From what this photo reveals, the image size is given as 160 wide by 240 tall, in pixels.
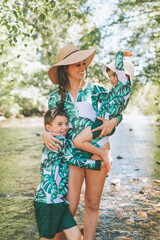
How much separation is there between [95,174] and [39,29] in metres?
2.61

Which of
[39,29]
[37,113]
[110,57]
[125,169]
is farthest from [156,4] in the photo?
[37,113]

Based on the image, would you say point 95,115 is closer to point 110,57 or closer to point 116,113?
point 116,113

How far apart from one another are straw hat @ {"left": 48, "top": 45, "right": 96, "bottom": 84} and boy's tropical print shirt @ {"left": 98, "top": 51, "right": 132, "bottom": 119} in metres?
0.33

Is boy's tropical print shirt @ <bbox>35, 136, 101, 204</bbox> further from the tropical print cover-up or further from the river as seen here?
the river

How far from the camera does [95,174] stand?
2.51 metres

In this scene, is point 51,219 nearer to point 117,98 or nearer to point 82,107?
point 82,107

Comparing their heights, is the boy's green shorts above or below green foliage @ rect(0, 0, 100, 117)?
below

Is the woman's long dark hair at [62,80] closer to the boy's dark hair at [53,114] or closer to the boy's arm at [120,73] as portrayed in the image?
the boy's dark hair at [53,114]

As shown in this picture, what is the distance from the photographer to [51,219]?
2211 millimetres

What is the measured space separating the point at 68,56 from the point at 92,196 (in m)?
1.39

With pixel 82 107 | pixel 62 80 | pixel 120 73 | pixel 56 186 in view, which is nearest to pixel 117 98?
pixel 120 73

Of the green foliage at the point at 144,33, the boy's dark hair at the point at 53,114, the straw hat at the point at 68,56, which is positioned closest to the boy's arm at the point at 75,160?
the boy's dark hair at the point at 53,114

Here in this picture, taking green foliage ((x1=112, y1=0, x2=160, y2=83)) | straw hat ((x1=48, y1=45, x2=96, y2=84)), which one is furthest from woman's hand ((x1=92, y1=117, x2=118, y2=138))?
green foliage ((x1=112, y1=0, x2=160, y2=83))

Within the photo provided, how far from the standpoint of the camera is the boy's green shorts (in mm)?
2197
